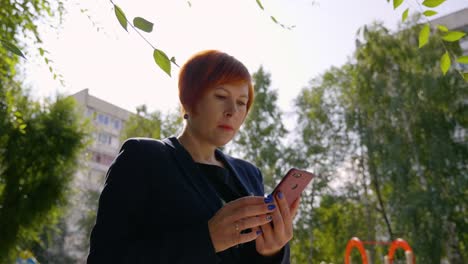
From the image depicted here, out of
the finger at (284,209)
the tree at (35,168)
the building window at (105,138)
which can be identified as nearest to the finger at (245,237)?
the finger at (284,209)

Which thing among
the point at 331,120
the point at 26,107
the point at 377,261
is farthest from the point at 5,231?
the point at 377,261

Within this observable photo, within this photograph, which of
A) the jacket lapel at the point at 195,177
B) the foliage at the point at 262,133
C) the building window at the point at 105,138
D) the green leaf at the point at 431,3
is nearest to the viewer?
the green leaf at the point at 431,3

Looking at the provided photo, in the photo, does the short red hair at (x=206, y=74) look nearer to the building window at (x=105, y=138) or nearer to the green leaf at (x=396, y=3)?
the green leaf at (x=396, y=3)

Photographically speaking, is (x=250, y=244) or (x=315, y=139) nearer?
(x=250, y=244)

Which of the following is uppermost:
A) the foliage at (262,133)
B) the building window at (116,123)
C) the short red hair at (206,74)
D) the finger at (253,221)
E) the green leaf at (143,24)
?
the building window at (116,123)

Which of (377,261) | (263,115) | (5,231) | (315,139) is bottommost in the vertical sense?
(377,261)

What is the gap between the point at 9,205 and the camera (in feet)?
41.6

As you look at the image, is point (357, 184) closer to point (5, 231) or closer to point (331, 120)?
point (331, 120)

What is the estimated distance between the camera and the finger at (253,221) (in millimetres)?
1199

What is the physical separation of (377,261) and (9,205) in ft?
70.3

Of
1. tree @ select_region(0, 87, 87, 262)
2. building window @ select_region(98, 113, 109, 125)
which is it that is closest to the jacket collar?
tree @ select_region(0, 87, 87, 262)

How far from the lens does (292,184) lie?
4.64 feet

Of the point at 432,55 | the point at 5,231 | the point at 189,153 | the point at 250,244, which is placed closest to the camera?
the point at 250,244

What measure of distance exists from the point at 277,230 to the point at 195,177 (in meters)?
0.32
